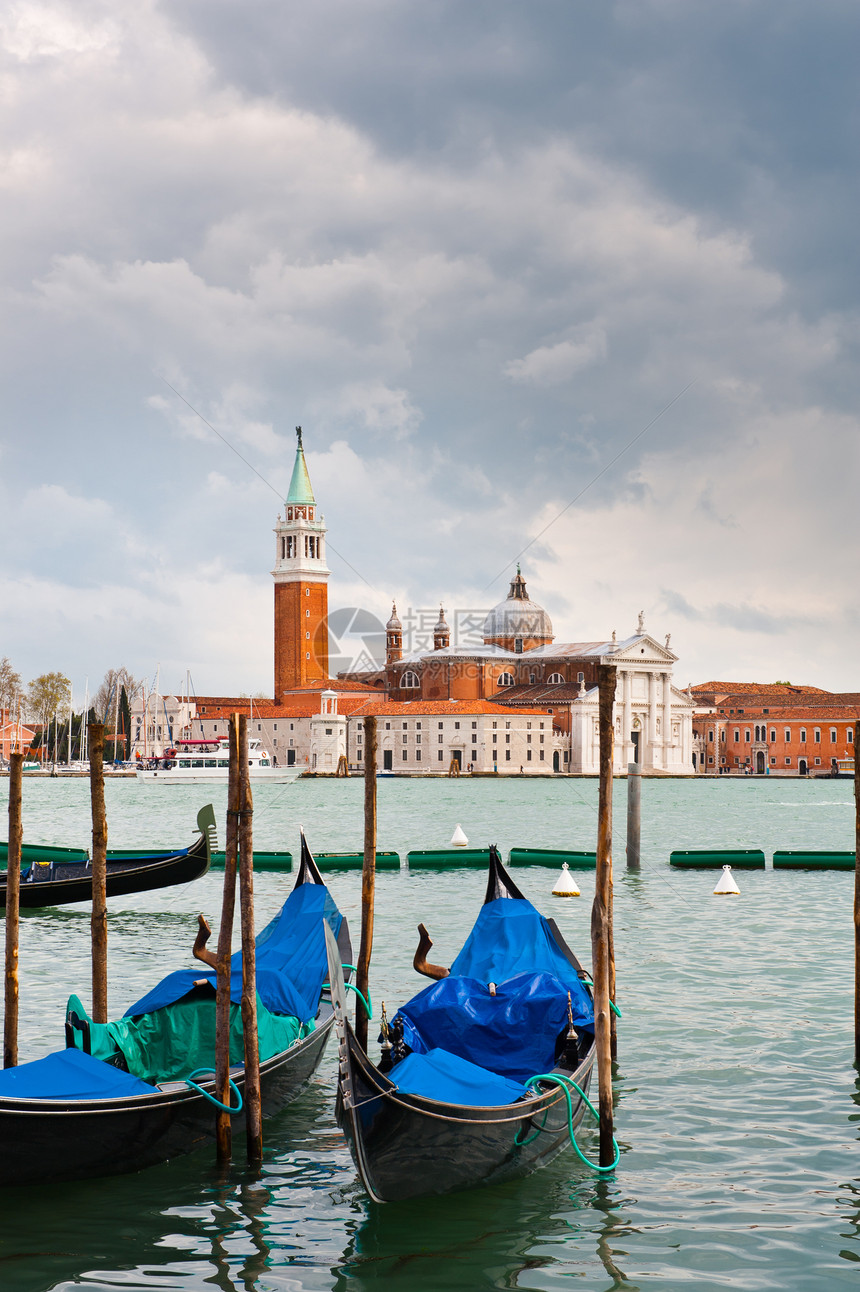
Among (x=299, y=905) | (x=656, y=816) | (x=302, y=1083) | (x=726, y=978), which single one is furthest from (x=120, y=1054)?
(x=656, y=816)

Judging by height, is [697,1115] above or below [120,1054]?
below

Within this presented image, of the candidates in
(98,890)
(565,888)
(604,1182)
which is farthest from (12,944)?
(565,888)

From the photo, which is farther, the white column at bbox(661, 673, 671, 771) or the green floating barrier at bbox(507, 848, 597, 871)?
the white column at bbox(661, 673, 671, 771)

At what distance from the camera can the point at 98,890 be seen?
6422 mm

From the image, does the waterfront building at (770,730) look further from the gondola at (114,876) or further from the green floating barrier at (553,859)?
the gondola at (114,876)

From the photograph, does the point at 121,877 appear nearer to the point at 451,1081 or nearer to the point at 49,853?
the point at 49,853

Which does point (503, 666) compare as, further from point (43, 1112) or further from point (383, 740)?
point (43, 1112)

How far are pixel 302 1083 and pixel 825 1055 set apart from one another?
9.40 ft

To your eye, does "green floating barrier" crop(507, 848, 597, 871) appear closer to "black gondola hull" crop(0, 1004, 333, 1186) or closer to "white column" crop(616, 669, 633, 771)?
"black gondola hull" crop(0, 1004, 333, 1186)

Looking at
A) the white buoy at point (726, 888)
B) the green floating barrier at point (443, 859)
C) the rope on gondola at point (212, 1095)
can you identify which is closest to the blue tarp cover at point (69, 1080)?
the rope on gondola at point (212, 1095)

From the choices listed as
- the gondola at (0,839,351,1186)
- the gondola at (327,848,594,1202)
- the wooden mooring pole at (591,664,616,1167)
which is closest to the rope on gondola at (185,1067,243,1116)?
the gondola at (0,839,351,1186)

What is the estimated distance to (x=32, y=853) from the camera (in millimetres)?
15969

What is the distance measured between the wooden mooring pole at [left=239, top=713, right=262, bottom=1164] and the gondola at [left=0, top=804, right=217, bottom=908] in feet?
21.9

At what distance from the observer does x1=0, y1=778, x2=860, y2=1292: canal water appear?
166 inches
